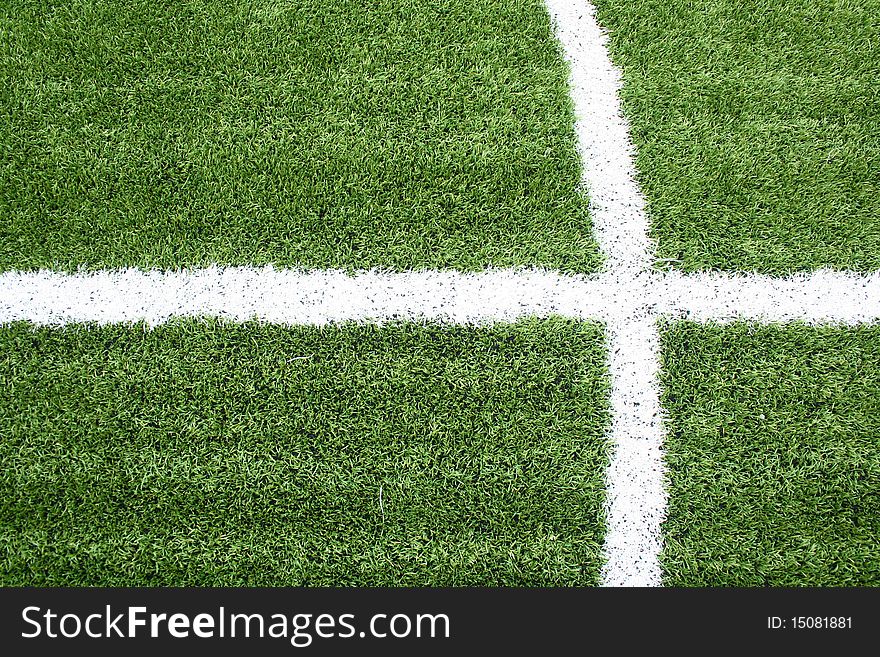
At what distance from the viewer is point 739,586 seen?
1.35 meters

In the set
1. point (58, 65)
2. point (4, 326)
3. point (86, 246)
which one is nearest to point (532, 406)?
point (86, 246)

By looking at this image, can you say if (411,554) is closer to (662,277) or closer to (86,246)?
(662,277)

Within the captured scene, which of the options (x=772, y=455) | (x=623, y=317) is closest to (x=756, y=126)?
(x=623, y=317)

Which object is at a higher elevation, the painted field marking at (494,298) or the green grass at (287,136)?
the green grass at (287,136)

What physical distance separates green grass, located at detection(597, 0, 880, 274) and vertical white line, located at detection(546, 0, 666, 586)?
59 mm

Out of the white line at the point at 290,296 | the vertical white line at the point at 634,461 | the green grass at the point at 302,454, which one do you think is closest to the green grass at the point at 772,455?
the vertical white line at the point at 634,461

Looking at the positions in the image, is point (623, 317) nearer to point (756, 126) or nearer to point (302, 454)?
point (756, 126)

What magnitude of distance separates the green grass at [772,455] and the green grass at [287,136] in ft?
1.56

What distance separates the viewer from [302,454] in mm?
1407

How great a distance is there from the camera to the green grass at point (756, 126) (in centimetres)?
157

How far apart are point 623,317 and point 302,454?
0.95 metres

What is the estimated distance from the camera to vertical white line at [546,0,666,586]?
1366 millimetres

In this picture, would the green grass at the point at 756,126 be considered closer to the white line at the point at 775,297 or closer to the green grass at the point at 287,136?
the white line at the point at 775,297

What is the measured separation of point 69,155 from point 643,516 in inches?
76.7
